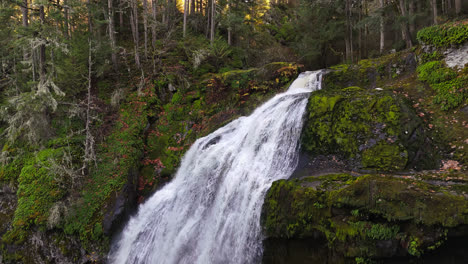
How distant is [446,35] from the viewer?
356 inches

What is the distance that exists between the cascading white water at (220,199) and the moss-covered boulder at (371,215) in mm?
954

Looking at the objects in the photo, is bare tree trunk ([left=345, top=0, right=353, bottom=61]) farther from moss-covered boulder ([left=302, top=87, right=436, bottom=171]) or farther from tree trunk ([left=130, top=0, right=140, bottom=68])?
tree trunk ([left=130, top=0, right=140, bottom=68])

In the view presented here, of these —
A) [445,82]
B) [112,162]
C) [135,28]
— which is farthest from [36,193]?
[445,82]

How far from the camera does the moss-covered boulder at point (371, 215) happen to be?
4.12 metres

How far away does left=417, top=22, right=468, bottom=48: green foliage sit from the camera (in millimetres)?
8531

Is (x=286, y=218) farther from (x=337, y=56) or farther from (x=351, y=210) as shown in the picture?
(x=337, y=56)

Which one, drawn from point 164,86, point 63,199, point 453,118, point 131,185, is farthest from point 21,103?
point 453,118

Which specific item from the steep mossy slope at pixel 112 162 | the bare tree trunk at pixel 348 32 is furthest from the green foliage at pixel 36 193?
the bare tree trunk at pixel 348 32

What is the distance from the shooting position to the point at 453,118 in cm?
739

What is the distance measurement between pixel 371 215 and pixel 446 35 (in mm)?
8574

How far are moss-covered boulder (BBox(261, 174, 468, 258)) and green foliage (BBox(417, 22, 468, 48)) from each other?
6362 mm

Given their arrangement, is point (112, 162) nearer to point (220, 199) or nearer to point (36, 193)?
point (36, 193)

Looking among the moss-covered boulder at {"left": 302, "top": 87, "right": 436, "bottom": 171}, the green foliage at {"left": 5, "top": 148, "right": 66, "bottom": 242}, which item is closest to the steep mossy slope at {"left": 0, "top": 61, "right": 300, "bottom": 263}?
the green foliage at {"left": 5, "top": 148, "right": 66, "bottom": 242}

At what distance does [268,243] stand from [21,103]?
35.3 ft
